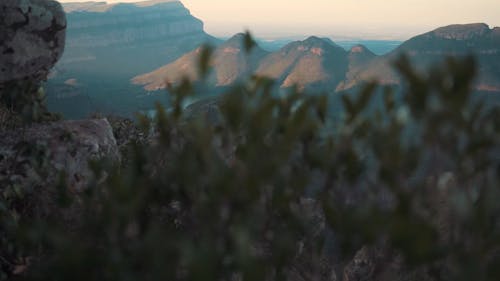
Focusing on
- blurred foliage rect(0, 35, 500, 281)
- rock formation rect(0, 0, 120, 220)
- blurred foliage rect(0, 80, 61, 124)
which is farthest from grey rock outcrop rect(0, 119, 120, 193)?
blurred foliage rect(0, 35, 500, 281)

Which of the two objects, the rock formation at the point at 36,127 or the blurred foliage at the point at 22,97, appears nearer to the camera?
the rock formation at the point at 36,127

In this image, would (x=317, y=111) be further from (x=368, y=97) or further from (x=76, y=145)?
(x=76, y=145)

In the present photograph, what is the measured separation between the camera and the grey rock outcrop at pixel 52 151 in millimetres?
9344

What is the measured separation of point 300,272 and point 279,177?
1043 cm

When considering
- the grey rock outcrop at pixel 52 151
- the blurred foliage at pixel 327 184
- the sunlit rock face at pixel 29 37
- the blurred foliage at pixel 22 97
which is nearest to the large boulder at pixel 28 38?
the sunlit rock face at pixel 29 37

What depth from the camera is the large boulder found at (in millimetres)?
13039

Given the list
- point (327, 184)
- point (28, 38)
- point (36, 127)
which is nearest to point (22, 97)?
point (36, 127)

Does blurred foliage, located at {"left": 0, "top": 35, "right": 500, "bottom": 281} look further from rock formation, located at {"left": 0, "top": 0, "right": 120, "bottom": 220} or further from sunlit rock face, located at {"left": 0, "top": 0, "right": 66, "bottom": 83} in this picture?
sunlit rock face, located at {"left": 0, "top": 0, "right": 66, "bottom": 83}

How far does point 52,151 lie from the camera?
10.3 metres

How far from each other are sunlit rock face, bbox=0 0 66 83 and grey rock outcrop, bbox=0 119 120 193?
114 inches

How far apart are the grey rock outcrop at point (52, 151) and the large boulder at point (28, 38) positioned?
2808mm

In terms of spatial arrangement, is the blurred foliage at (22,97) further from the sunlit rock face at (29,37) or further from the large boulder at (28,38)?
the sunlit rock face at (29,37)

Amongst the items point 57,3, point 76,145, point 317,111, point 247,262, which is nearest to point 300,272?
point 76,145

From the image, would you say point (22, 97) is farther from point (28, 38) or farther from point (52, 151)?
point (52, 151)
